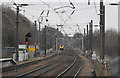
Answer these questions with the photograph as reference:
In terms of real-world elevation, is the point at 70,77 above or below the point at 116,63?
below

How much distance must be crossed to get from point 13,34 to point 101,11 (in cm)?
3521

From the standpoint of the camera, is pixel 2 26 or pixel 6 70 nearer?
pixel 6 70

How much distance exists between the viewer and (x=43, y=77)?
16109 millimetres

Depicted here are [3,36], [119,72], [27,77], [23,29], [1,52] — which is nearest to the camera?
[119,72]

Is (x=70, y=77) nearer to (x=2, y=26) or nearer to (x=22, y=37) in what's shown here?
(x=2, y=26)

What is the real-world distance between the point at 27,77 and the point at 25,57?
18797 millimetres

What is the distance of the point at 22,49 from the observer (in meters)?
35.0

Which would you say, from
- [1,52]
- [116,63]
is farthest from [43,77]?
[1,52]

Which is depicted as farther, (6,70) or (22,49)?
(22,49)

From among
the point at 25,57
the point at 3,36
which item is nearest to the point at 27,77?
the point at 25,57

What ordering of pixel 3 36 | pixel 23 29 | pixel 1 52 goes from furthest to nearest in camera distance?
pixel 23 29 < pixel 3 36 < pixel 1 52

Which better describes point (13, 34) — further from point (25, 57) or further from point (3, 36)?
point (25, 57)

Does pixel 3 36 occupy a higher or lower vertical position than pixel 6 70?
higher

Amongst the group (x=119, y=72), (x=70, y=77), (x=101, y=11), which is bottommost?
(x=70, y=77)
